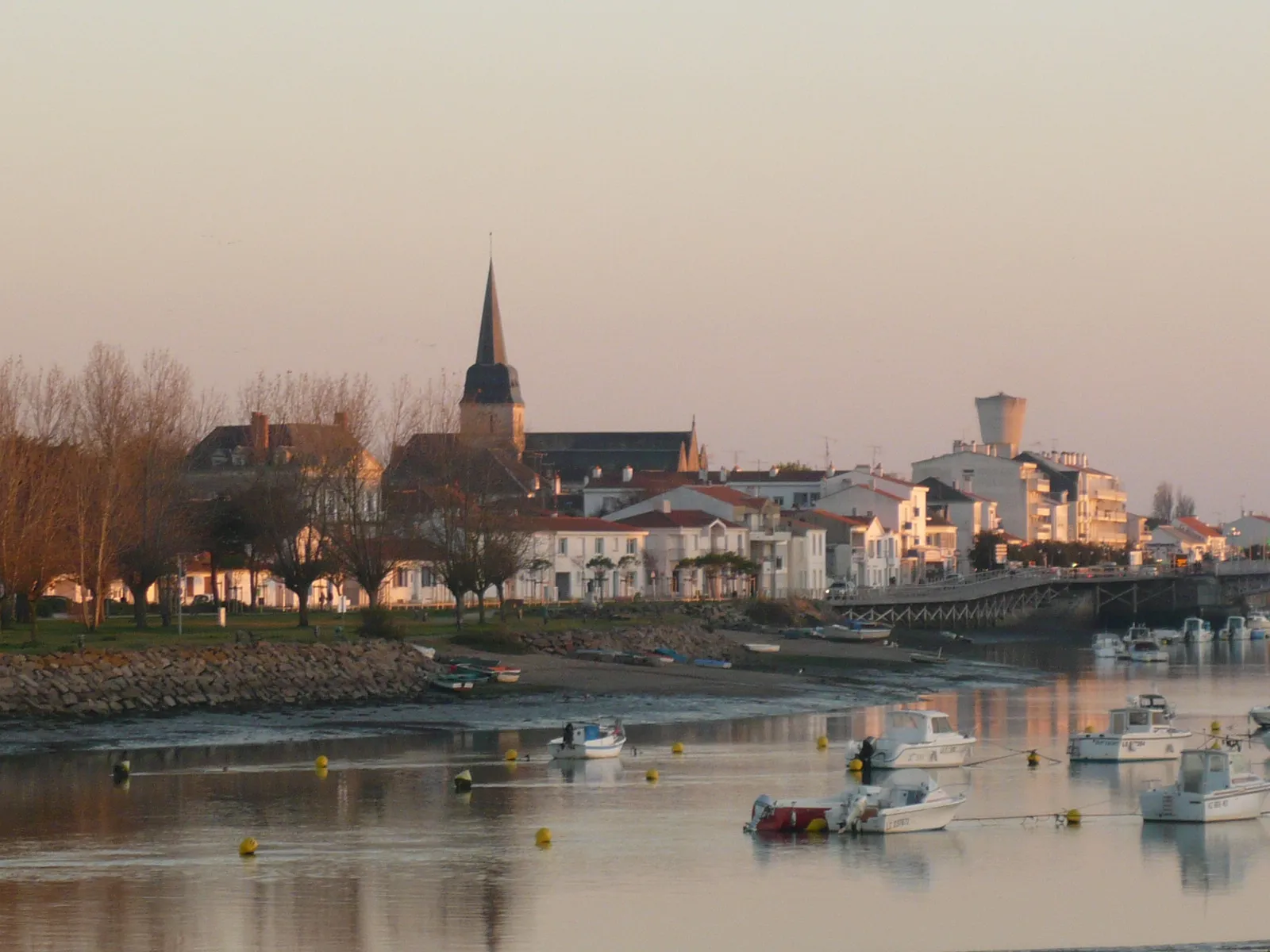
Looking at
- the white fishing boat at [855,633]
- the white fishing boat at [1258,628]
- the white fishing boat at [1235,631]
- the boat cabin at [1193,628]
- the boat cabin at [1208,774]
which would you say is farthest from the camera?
the white fishing boat at [1258,628]

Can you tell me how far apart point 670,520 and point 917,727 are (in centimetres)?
7550

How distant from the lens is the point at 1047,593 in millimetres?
148250

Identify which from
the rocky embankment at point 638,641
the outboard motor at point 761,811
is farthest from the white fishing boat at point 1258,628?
the outboard motor at point 761,811

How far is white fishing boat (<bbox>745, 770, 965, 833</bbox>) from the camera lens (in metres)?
37.3

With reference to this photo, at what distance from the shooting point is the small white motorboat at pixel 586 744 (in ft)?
163

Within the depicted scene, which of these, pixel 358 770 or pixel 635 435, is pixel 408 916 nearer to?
pixel 358 770

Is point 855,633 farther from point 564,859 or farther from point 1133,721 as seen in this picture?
point 564,859

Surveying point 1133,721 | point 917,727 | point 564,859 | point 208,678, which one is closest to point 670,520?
point 208,678

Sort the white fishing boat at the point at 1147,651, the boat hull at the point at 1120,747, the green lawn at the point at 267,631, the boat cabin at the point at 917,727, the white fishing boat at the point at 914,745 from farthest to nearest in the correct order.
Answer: the white fishing boat at the point at 1147,651
the green lawn at the point at 267,631
the boat hull at the point at 1120,747
the boat cabin at the point at 917,727
the white fishing boat at the point at 914,745

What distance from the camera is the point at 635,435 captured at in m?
186

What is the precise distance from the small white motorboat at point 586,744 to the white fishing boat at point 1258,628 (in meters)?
95.9

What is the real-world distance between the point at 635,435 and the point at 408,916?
157 meters

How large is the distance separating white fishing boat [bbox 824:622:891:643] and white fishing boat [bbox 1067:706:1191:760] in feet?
159

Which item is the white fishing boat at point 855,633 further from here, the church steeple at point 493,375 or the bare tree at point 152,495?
the church steeple at point 493,375
